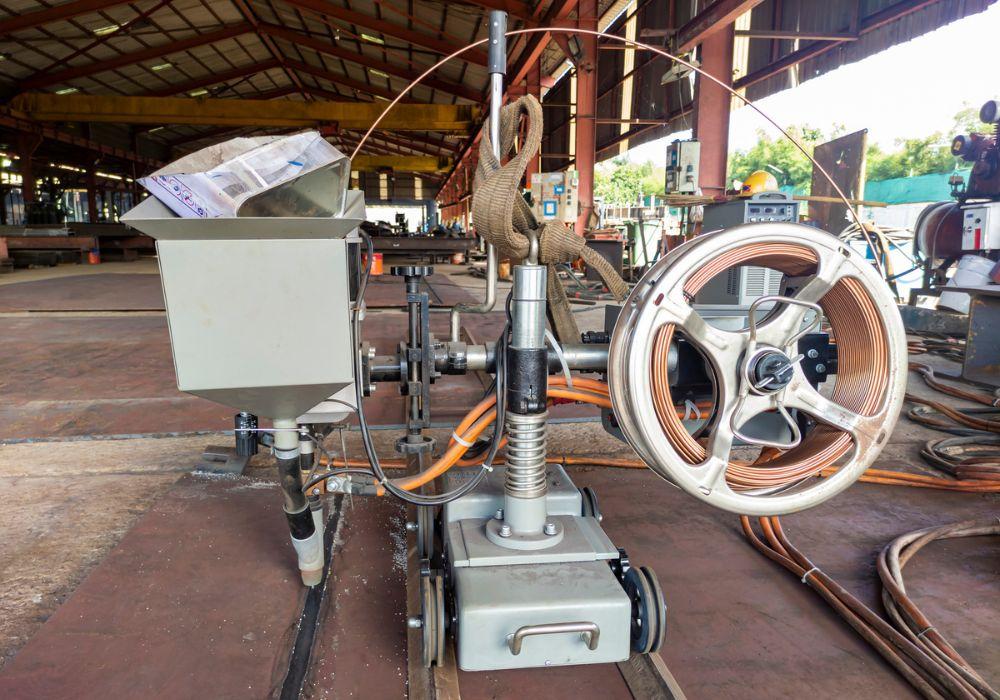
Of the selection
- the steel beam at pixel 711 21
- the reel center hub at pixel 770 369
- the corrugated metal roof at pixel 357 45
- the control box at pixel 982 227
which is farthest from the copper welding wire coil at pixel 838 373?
the corrugated metal roof at pixel 357 45

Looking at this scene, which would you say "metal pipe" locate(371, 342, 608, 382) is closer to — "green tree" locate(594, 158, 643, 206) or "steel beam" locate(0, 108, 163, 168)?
"steel beam" locate(0, 108, 163, 168)

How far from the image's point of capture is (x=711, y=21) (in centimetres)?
654

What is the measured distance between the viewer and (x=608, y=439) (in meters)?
2.66

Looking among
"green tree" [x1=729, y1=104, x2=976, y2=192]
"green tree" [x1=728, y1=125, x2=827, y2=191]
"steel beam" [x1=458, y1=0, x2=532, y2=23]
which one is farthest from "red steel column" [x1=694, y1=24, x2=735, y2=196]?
"green tree" [x1=728, y1=125, x2=827, y2=191]

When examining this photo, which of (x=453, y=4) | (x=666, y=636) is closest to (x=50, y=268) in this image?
(x=453, y=4)

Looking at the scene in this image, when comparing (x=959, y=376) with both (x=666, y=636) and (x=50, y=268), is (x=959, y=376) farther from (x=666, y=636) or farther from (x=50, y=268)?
(x=50, y=268)

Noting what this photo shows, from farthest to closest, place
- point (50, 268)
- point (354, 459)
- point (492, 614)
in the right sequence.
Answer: point (50, 268) → point (354, 459) → point (492, 614)

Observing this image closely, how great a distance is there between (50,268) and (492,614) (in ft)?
41.1

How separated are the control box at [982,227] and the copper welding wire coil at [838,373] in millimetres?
4610

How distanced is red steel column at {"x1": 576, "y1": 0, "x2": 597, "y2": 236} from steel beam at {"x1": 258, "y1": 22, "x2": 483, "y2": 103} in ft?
16.6

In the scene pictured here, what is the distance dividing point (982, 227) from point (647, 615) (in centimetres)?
520

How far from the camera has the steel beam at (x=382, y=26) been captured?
35.4 feet

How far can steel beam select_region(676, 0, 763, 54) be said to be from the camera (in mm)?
6086

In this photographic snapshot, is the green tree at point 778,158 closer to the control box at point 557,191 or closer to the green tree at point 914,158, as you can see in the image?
the green tree at point 914,158
